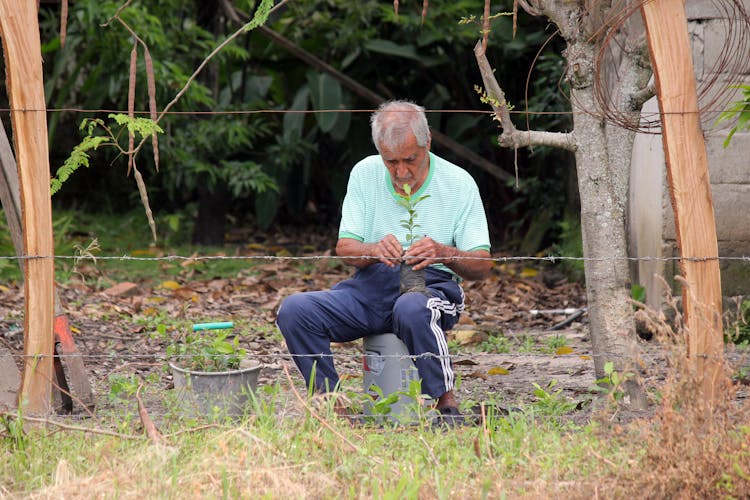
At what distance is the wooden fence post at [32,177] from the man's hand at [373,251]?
1.15 meters

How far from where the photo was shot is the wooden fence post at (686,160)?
11.7 ft

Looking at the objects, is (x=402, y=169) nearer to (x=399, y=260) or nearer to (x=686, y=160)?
(x=399, y=260)

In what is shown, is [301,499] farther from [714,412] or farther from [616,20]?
[616,20]

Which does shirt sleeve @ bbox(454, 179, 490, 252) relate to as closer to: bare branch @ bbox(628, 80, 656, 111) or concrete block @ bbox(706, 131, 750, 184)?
bare branch @ bbox(628, 80, 656, 111)

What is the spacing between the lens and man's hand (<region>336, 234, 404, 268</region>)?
4.06 m

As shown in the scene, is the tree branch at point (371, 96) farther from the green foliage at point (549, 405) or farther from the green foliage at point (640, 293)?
the green foliage at point (549, 405)

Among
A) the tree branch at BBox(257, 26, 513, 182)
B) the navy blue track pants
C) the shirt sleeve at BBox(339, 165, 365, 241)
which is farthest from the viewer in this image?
the tree branch at BBox(257, 26, 513, 182)

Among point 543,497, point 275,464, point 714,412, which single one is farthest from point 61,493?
Result: point 714,412

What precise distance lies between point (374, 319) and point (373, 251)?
28 centimetres

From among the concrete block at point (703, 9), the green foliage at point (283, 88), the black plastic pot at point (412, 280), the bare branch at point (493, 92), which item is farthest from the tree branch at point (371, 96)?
the bare branch at point (493, 92)

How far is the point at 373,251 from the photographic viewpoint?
4.16 meters

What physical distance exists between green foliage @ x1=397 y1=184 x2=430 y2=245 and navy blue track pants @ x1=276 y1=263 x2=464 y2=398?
151mm

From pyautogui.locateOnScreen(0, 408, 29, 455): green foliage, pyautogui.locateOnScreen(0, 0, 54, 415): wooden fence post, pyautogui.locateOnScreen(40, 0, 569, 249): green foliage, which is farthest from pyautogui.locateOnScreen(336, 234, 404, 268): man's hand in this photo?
pyautogui.locateOnScreen(40, 0, 569, 249): green foliage

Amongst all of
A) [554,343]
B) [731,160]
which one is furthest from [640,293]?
[731,160]
